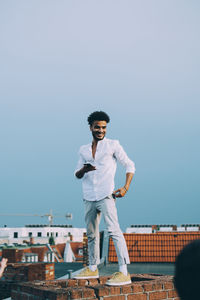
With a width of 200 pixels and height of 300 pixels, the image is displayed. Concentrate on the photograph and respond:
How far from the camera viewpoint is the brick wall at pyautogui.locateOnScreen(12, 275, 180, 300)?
421cm

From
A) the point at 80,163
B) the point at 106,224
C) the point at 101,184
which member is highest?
the point at 80,163

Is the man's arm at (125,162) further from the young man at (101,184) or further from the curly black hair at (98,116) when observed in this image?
the curly black hair at (98,116)

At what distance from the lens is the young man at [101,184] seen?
15.6ft

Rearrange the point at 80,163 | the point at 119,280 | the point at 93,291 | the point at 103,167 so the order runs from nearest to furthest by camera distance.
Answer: the point at 93,291 → the point at 119,280 → the point at 103,167 → the point at 80,163

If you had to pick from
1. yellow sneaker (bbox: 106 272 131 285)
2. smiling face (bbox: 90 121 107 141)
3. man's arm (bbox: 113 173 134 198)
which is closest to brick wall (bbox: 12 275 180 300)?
yellow sneaker (bbox: 106 272 131 285)

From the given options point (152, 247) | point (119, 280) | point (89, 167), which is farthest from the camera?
point (152, 247)

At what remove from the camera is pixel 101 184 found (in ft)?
15.9

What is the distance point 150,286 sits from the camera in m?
4.61

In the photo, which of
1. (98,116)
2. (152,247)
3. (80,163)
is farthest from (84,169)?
(152,247)

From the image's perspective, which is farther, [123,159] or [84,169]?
[123,159]

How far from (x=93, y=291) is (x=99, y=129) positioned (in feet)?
6.55

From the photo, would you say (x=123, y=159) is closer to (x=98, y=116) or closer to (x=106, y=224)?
(x=98, y=116)

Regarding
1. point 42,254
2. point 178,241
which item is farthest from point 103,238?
point 42,254

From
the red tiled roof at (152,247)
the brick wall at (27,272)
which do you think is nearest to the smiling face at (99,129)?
the brick wall at (27,272)
